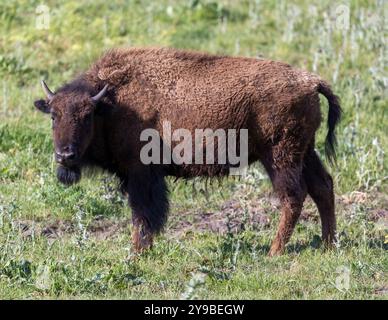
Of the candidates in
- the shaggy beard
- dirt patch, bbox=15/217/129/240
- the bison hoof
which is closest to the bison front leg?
the bison hoof

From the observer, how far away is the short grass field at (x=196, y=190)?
7633 mm

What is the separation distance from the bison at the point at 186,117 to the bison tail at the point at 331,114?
0.04ft

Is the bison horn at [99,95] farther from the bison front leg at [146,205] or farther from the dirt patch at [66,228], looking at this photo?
the dirt patch at [66,228]

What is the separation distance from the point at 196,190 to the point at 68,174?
1.91 meters

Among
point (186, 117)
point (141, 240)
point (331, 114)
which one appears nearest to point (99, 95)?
point (186, 117)

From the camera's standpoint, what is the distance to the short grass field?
7633mm

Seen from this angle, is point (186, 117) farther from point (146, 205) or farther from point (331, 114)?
point (331, 114)

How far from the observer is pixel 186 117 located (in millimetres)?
8711

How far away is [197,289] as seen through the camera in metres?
7.04

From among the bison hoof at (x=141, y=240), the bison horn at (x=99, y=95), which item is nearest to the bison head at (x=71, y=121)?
the bison horn at (x=99, y=95)

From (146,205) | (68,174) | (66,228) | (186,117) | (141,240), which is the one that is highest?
(186,117)

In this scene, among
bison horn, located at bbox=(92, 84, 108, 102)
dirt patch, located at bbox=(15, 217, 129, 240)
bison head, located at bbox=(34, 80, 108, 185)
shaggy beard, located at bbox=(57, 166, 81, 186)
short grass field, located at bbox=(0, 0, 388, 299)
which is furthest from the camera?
dirt patch, located at bbox=(15, 217, 129, 240)

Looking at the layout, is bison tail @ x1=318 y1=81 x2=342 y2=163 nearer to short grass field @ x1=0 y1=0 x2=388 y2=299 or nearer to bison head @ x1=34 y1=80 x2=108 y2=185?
short grass field @ x1=0 y1=0 x2=388 y2=299
